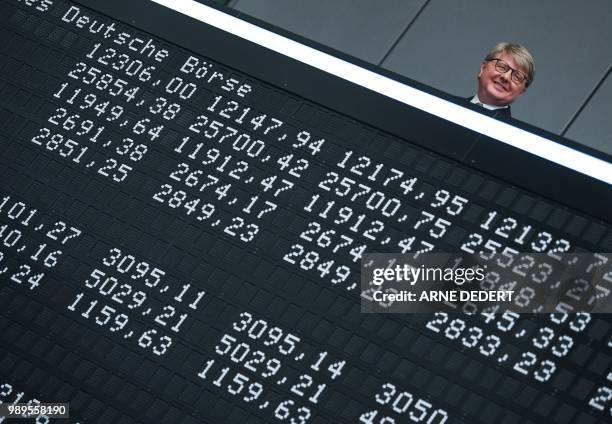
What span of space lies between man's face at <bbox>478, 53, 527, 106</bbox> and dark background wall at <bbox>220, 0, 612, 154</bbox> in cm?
217

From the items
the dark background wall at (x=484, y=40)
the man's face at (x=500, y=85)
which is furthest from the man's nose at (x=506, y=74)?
the dark background wall at (x=484, y=40)

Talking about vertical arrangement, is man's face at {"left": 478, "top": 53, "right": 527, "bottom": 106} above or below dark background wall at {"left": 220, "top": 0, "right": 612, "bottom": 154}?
below

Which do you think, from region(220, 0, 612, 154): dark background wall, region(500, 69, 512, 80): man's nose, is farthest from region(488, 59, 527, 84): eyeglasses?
region(220, 0, 612, 154): dark background wall

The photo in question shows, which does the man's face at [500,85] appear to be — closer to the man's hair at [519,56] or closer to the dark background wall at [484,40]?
the man's hair at [519,56]

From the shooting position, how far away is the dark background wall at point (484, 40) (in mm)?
6422

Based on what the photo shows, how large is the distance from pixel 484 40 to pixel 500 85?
2.50m

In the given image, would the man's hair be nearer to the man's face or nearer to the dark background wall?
the man's face

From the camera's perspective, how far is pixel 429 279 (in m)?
3.70

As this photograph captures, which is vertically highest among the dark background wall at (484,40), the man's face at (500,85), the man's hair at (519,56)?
the dark background wall at (484,40)

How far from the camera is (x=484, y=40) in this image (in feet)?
22.0

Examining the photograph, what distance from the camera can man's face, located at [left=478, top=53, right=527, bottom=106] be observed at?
14.0 ft

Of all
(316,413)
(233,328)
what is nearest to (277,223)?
(233,328)

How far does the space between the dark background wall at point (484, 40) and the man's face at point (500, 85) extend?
7.12 feet

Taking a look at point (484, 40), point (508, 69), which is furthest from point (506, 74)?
point (484, 40)
